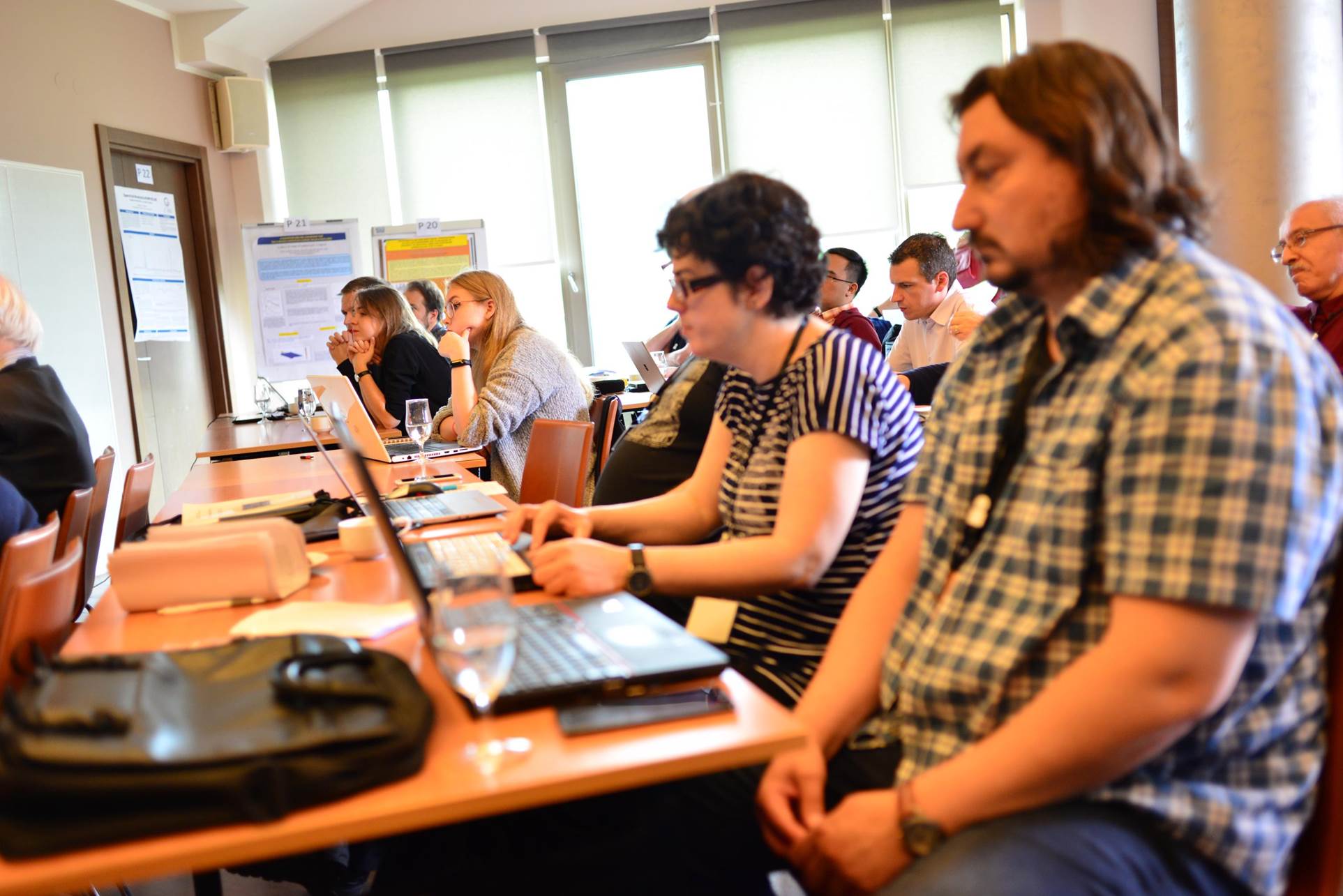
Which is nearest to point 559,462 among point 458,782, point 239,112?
point 458,782

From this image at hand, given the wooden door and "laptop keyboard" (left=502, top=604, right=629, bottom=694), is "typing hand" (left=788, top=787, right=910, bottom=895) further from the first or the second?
the wooden door

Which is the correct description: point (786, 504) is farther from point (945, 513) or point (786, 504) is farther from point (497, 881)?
point (497, 881)

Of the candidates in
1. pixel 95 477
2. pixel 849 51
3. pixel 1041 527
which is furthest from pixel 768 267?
pixel 849 51

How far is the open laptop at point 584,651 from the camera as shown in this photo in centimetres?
104

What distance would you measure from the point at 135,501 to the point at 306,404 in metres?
1.92

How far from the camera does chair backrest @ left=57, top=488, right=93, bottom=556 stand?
2.75 metres

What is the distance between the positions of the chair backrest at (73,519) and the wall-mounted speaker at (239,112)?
5040 mm

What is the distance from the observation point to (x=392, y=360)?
4914 mm

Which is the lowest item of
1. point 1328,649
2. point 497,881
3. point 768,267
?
point 497,881

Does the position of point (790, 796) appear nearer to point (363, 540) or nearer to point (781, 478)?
point (781, 478)

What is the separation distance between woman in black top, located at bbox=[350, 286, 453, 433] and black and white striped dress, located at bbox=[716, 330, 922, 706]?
11.1 ft

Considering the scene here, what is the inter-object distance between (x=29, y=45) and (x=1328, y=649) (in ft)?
20.3

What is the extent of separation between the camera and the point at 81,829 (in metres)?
0.82

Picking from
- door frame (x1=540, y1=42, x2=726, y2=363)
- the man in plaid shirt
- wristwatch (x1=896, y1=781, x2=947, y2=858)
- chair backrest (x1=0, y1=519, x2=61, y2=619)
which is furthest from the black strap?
door frame (x1=540, y1=42, x2=726, y2=363)
